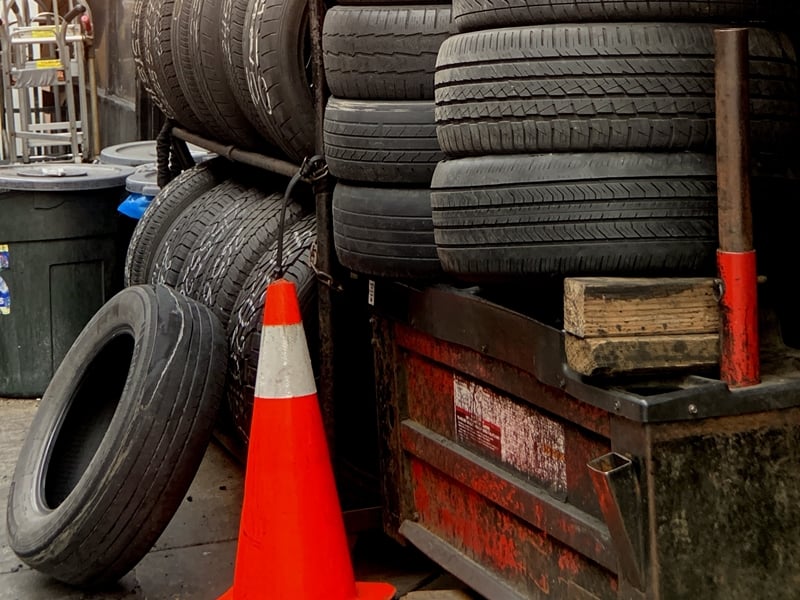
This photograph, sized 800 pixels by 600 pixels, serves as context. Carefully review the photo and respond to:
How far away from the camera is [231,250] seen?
4.61 m

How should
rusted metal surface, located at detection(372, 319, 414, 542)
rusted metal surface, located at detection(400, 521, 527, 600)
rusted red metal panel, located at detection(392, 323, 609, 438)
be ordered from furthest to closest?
1. rusted metal surface, located at detection(372, 319, 414, 542)
2. rusted metal surface, located at detection(400, 521, 527, 600)
3. rusted red metal panel, located at detection(392, 323, 609, 438)

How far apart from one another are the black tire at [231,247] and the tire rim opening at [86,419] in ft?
1.22

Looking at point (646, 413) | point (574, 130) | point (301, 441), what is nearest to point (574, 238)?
point (574, 130)

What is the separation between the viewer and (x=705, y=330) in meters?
2.47

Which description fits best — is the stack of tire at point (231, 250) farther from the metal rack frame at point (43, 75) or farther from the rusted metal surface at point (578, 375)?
the metal rack frame at point (43, 75)

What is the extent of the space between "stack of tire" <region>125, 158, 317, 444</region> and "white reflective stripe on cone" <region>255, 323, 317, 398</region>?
0.42 meters

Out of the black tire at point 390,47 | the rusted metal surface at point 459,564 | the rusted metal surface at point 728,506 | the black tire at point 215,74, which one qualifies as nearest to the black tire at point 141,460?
the rusted metal surface at point 459,564

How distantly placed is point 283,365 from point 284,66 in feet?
3.48

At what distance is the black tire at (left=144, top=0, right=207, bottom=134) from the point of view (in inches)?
215

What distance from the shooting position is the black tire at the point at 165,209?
5.70m

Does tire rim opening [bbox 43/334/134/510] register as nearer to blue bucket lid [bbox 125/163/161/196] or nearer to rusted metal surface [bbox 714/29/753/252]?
blue bucket lid [bbox 125/163/161/196]

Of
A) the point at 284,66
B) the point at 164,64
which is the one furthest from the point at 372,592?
the point at 164,64

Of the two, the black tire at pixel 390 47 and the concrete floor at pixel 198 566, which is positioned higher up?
the black tire at pixel 390 47

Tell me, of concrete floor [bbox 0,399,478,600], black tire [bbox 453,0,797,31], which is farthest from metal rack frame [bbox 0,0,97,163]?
black tire [bbox 453,0,797,31]
